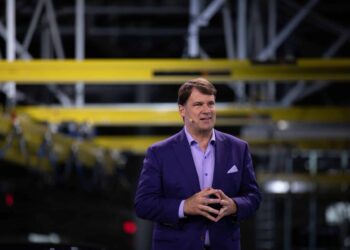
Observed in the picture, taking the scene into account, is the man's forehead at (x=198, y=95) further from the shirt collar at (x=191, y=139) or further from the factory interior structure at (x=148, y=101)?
the factory interior structure at (x=148, y=101)

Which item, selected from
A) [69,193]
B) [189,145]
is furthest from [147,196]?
[69,193]

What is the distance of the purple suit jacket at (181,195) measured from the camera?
145 inches

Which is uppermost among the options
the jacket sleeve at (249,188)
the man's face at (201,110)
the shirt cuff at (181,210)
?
the man's face at (201,110)

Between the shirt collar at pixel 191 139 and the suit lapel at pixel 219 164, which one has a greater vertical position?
the shirt collar at pixel 191 139

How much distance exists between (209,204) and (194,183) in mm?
139

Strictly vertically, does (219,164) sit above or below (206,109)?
below

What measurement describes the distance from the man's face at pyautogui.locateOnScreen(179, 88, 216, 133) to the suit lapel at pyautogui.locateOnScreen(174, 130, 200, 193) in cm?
11

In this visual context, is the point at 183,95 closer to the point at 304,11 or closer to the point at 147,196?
the point at 147,196

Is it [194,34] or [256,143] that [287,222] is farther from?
[194,34]

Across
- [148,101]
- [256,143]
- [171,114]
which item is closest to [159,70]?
[171,114]

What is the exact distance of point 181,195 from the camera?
12.2 ft

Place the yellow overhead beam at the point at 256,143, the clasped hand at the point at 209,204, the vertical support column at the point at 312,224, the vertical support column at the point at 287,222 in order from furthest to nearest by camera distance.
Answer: the vertical support column at the point at 312,224
the vertical support column at the point at 287,222
the yellow overhead beam at the point at 256,143
the clasped hand at the point at 209,204

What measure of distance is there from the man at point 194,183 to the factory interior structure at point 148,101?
29.1 inches

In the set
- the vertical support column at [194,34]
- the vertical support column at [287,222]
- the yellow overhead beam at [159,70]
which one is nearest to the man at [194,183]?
the yellow overhead beam at [159,70]
